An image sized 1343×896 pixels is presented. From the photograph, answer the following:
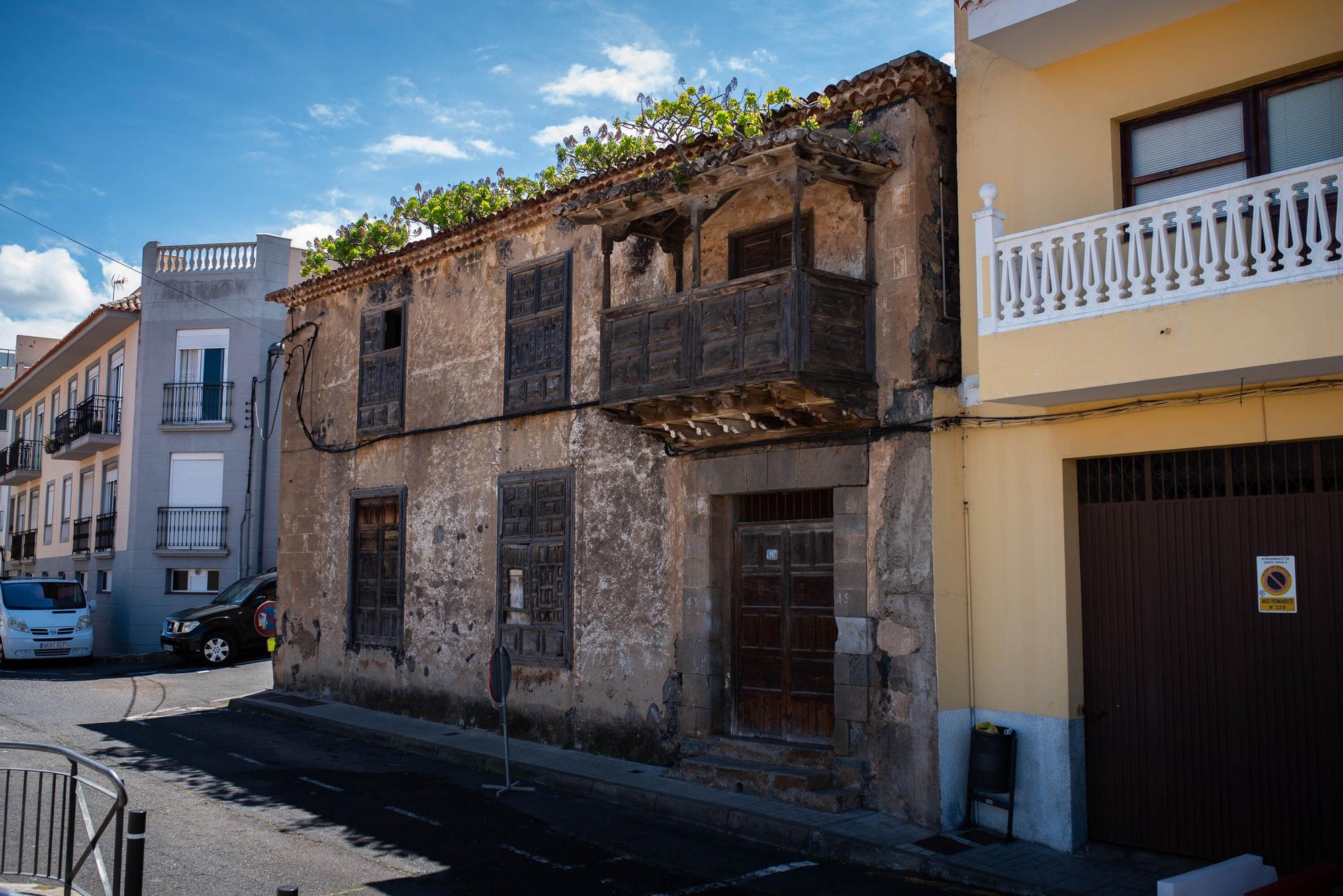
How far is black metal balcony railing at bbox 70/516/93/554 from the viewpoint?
29.7 m

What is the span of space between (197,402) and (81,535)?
6657 millimetres

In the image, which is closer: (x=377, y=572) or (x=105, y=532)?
(x=377, y=572)

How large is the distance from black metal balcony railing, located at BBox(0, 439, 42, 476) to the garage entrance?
32.4m

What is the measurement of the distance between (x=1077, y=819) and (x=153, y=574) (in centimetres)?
2397

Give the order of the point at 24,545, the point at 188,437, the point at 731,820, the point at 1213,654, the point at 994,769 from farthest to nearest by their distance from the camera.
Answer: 1. the point at 24,545
2. the point at 188,437
3. the point at 731,820
4. the point at 994,769
5. the point at 1213,654

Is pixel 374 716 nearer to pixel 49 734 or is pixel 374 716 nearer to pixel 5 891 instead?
pixel 49 734

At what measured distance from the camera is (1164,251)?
293 inches

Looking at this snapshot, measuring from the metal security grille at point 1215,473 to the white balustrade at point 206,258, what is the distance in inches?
925

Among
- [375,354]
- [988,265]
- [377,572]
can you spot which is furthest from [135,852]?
[375,354]

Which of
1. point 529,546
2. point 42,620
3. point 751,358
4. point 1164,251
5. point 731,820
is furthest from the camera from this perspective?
point 42,620

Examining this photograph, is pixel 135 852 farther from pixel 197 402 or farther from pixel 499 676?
pixel 197 402

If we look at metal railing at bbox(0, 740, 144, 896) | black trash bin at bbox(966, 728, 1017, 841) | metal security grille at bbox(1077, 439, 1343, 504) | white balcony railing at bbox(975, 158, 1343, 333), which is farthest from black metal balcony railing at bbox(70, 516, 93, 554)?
metal security grille at bbox(1077, 439, 1343, 504)

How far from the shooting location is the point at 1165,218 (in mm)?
7609

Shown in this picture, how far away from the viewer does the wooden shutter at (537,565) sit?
41.8ft
